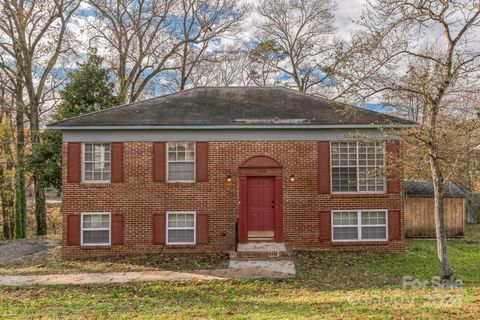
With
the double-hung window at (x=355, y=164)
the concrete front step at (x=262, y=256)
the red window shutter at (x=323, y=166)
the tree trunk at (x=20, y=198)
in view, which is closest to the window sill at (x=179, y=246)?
the concrete front step at (x=262, y=256)

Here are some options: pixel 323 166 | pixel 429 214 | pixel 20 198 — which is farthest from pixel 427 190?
pixel 20 198

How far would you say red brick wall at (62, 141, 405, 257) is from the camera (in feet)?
41.6

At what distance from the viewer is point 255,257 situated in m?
11.5

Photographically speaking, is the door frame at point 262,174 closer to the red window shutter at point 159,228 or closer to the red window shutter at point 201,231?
the red window shutter at point 201,231

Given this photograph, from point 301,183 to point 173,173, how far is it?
452cm

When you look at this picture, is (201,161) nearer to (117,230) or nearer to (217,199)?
(217,199)

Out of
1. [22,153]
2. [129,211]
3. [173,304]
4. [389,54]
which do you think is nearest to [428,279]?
[389,54]

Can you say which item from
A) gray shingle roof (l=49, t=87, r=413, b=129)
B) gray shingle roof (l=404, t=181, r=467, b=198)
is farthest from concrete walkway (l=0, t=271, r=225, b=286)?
gray shingle roof (l=404, t=181, r=467, b=198)

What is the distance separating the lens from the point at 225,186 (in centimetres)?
1285

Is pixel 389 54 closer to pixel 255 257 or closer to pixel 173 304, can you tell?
pixel 255 257

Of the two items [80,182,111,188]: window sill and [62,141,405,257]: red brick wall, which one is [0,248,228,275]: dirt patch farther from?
[80,182,111,188]: window sill

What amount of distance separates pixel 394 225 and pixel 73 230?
1110cm

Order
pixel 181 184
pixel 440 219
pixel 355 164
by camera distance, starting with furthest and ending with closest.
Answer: pixel 355 164
pixel 181 184
pixel 440 219

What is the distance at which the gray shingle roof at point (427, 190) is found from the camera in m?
16.3
